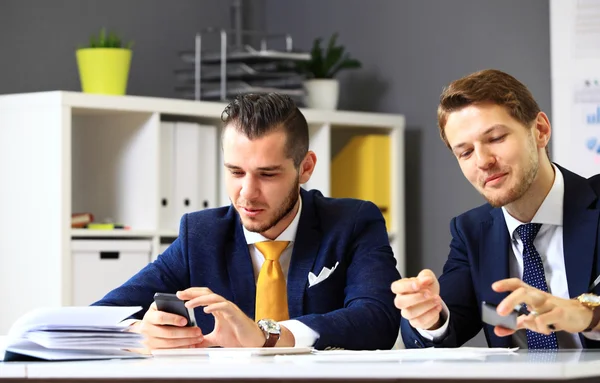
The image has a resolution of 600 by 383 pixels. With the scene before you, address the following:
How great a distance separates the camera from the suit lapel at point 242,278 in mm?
2271

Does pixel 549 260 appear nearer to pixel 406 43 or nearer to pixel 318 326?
pixel 318 326

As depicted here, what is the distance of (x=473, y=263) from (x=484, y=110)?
0.34 metres

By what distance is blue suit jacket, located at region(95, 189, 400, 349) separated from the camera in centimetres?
225

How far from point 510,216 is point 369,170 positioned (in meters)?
2.01

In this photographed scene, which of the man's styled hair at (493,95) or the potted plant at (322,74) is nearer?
the man's styled hair at (493,95)

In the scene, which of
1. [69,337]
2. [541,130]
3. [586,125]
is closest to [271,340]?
[69,337]

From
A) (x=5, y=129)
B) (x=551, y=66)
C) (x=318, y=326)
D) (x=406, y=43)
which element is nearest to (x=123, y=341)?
(x=318, y=326)

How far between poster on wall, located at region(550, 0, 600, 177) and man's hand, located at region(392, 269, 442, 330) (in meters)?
1.94

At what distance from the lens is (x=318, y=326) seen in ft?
6.60

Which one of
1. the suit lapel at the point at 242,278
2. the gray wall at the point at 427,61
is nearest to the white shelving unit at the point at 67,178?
the gray wall at the point at 427,61

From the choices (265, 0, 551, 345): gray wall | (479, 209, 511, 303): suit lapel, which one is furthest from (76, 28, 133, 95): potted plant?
(479, 209, 511, 303): suit lapel

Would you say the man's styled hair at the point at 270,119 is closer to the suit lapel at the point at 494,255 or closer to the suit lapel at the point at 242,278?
the suit lapel at the point at 242,278

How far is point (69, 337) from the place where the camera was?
160 cm

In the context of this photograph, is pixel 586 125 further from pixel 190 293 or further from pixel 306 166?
pixel 190 293
